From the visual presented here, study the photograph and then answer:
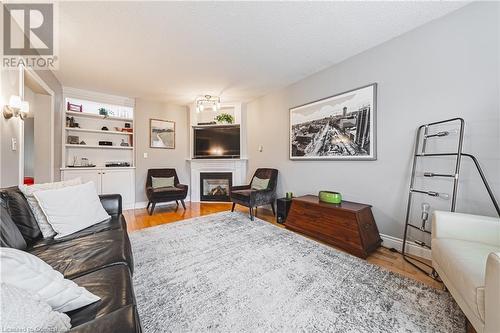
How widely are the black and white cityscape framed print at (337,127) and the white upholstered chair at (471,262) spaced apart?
3.56 feet

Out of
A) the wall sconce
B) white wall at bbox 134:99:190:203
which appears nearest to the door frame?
the wall sconce

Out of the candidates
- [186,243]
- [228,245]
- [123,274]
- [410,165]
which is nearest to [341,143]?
[410,165]

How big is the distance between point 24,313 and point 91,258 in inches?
33.7

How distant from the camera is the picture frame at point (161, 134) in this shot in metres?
4.53

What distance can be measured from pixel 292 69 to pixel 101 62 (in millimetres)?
2774

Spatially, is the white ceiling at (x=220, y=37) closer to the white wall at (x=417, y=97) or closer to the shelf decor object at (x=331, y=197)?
the white wall at (x=417, y=97)

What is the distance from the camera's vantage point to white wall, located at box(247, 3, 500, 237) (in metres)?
1.68

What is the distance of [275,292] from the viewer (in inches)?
57.7

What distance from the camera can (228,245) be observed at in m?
2.28

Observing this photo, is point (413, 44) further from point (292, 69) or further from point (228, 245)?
point (228, 245)

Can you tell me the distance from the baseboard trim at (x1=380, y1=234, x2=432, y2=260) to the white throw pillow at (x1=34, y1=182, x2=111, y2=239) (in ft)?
10.2

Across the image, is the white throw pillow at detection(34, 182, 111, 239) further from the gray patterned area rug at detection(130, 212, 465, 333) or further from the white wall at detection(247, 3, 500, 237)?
the white wall at detection(247, 3, 500, 237)

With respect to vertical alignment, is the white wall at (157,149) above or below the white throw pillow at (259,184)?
above

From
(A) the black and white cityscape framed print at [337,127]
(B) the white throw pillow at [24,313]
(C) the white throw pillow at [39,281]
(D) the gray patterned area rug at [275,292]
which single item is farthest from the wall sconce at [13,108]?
(A) the black and white cityscape framed print at [337,127]
